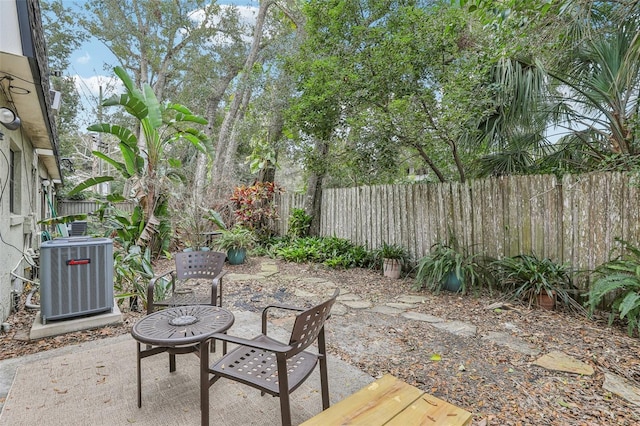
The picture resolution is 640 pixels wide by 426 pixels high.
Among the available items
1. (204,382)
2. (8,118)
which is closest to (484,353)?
(204,382)

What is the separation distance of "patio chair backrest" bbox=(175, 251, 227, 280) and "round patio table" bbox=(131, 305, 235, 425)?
816 millimetres

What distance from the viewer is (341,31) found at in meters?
5.25

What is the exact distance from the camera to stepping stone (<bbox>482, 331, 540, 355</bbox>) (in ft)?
9.87

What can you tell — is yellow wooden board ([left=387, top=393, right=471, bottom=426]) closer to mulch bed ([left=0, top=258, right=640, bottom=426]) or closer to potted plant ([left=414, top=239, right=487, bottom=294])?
mulch bed ([left=0, top=258, right=640, bottom=426])

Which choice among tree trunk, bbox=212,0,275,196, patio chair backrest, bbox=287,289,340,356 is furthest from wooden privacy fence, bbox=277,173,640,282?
tree trunk, bbox=212,0,275,196

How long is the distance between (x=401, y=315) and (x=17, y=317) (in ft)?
15.1

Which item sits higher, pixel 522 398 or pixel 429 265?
pixel 429 265

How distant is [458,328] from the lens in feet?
11.7

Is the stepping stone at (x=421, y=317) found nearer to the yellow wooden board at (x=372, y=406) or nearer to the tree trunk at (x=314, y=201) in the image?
the yellow wooden board at (x=372, y=406)

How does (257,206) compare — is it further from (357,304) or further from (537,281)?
(537,281)

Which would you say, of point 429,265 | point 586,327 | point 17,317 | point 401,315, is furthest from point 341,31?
point 17,317

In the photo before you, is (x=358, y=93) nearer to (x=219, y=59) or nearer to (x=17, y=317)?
(x=17, y=317)

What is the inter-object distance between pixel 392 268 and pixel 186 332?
4412 mm

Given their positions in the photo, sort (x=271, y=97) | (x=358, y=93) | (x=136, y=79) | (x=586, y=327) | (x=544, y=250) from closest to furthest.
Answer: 1. (x=586, y=327)
2. (x=544, y=250)
3. (x=358, y=93)
4. (x=271, y=97)
5. (x=136, y=79)
